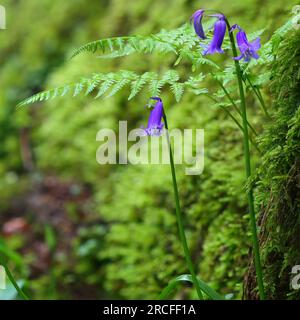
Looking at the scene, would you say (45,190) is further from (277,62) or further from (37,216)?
(277,62)

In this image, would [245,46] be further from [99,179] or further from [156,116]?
[99,179]

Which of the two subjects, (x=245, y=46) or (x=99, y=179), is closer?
(x=245, y=46)

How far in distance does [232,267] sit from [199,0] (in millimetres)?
→ 1784

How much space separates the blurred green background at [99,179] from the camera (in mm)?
2414

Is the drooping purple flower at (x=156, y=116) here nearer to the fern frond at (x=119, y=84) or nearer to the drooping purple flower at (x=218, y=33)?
the fern frond at (x=119, y=84)

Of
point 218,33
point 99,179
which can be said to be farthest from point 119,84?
point 99,179

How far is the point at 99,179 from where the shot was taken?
146 inches

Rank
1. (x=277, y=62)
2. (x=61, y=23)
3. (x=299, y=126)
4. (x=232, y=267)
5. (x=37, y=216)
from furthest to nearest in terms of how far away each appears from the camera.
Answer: (x=61, y=23)
(x=37, y=216)
(x=232, y=267)
(x=277, y=62)
(x=299, y=126)

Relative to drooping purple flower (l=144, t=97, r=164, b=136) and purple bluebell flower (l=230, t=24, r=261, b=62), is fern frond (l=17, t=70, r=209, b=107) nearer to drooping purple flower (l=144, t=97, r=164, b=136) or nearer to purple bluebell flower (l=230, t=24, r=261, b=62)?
drooping purple flower (l=144, t=97, r=164, b=136)

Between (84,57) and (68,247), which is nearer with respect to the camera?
(68,247)

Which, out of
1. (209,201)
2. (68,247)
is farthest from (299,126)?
(68,247)

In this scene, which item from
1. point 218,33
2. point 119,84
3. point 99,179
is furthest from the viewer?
point 99,179

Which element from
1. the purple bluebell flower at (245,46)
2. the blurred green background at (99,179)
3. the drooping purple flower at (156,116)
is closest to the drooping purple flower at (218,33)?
the purple bluebell flower at (245,46)

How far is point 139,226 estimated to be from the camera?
9.77 feet
